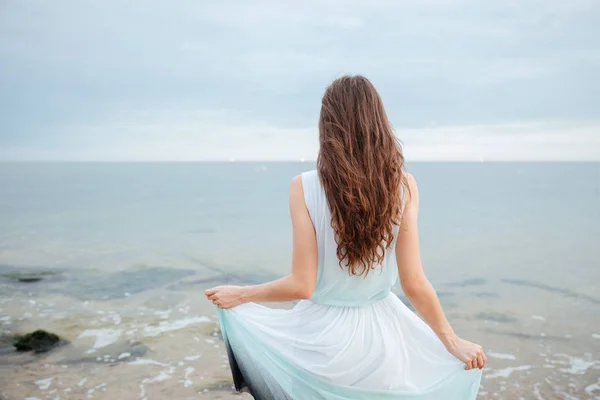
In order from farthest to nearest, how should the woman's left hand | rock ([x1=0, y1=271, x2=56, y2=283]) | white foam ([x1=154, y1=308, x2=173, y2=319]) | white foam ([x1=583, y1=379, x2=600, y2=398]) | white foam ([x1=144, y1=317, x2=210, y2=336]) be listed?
rock ([x1=0, y1=271, x2=56, y2=283])
white foam ([x1=154, y1=308, x2=173, y2=319])
white foam ([x1=144, y1=317, x2=210, y2=336])
white foam ([x1=583, y1=379, x2=600, y2=398])
the woman's left hand

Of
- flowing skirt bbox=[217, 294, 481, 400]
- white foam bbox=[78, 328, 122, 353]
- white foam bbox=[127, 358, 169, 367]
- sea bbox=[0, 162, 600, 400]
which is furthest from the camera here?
white foam bbox=[78, 328, 122, 353]

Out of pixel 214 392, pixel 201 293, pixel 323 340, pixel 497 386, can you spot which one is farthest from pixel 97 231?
pixel 323 340

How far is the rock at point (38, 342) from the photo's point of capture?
23.6ft

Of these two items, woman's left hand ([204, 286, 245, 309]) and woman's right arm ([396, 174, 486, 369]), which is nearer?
woman's right arm ([396, 174, 486, 369])

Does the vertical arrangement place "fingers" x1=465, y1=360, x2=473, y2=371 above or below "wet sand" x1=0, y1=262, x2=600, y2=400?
above

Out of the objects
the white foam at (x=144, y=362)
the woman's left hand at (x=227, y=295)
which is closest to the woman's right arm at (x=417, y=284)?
the woman's left hand at (x=227, y=295)

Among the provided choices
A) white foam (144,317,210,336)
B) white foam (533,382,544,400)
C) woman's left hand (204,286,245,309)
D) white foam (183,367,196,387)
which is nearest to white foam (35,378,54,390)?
white foam (183,367,196,387)

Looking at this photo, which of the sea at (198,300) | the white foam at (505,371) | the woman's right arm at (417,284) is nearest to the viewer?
the woman's right arm at (417,284)

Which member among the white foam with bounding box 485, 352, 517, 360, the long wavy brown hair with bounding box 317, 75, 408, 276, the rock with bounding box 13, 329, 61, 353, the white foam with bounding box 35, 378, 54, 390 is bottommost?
the white foam with bounding box 485, 352, 517, 360

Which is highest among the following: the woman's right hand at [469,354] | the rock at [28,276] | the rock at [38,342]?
the woman's right hand at [469,354]

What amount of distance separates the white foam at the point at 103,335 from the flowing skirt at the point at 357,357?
534 cm

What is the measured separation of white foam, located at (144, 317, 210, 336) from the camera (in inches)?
321

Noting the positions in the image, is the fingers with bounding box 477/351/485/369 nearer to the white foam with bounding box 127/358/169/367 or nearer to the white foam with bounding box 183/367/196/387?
the white foam with bounding box 183/367/196/387

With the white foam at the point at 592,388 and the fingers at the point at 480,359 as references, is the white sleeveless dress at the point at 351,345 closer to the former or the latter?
the fingers at the point at 480,359
